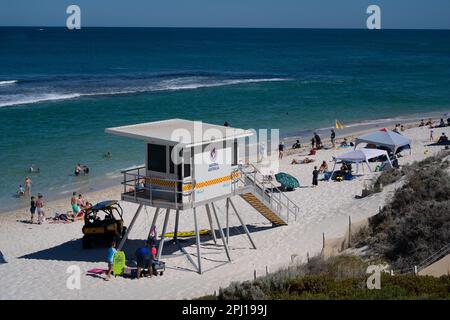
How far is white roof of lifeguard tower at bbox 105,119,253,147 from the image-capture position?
54.4 feet

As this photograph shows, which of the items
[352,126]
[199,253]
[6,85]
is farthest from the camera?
[6,85]

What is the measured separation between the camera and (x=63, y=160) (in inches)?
1358

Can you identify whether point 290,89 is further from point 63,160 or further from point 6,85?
point 63,160

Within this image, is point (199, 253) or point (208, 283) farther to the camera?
point (199, 253)

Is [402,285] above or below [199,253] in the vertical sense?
above

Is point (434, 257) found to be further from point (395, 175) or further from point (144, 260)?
point (395, 175)

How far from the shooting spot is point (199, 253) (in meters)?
17.3

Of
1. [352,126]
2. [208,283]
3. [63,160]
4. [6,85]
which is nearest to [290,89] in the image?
[352,126]

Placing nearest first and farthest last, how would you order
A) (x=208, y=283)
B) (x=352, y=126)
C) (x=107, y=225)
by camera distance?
1. (x=208, y=283)
2. (x=107, y=225)
3. (x=352, y=126)

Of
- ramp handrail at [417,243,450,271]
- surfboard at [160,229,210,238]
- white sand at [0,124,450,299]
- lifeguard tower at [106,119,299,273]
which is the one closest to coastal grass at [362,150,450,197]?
white sand at [0,124,450,299]

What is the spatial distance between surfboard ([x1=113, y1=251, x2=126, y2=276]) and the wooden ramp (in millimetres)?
3877

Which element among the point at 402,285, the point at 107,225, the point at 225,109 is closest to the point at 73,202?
the point at 107,225

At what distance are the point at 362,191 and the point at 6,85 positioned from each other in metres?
49.5

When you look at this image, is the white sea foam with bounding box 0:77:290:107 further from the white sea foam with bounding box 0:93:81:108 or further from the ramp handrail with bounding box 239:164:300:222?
the ramp handrail with bounding box 239:164:300:222
